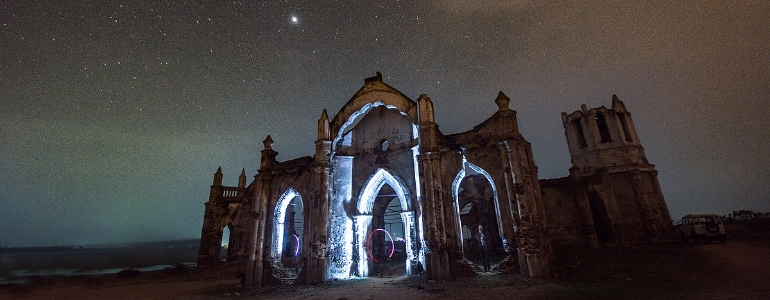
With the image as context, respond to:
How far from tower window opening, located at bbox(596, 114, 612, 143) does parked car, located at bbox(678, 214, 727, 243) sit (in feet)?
31.5

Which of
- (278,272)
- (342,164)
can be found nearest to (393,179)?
(342,164)

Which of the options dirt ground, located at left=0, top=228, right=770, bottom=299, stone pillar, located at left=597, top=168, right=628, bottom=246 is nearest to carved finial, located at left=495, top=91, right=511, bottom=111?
dirt ground, located at left=0, top=228, right=770, bottom=299

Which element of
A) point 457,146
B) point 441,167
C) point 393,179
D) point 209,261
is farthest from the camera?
point 209,261

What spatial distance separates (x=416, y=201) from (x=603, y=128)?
26003mm

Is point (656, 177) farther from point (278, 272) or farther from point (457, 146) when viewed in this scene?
point (278, 272)

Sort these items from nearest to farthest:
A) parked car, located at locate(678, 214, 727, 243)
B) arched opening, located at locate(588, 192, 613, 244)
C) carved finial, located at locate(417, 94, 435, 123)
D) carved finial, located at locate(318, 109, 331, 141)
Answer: carved finial, located at locate(417, 94, 435, 123)
carved finial, located at locate(318, 109, 331, 141)
parked car, located at locate(678, 214, 727, 243)
arched opening, located at locate(588, 192, 613, 244)

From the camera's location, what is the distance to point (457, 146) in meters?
14.5

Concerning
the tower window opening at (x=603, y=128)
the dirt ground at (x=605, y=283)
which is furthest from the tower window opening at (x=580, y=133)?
the dirt ground at (x=605, y=283)

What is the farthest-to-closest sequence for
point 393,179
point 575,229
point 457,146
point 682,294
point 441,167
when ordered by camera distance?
point 575,229
point 393,179
point 457,146
point 441,167
point 682,294

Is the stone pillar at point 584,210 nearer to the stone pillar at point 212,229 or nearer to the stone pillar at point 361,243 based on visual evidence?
the stone pillar at point 361,243

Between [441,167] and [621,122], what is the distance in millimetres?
26816

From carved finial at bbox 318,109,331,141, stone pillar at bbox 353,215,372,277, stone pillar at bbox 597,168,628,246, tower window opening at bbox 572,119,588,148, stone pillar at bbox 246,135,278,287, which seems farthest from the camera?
tower window opening at bbox 572,119,588,148

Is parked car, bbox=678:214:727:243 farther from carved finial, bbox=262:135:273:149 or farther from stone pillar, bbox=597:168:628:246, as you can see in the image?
carved finial, bbox=262:135:273:149

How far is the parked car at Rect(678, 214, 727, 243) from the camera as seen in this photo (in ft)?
66.9
